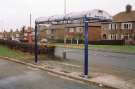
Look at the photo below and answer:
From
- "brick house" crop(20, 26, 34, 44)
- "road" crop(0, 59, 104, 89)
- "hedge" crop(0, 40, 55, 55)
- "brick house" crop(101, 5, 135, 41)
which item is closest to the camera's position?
"road" crop(0, 59, 104, 89)

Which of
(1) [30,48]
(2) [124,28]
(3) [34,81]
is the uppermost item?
(2) [124,28]

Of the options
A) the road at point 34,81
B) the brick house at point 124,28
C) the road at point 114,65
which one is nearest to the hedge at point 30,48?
the road at point 114,65

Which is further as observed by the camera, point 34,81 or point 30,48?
point 30,48

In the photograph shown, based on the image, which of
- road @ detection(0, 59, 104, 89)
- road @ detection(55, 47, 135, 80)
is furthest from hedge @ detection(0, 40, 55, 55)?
road @ detection(0, 59, 104, 89)

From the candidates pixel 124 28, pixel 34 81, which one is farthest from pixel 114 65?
pixel 124 28

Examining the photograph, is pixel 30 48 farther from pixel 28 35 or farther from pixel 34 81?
pixel 34 81

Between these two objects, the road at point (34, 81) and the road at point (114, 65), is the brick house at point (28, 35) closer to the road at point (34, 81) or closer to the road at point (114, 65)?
the road at point (114, 65)

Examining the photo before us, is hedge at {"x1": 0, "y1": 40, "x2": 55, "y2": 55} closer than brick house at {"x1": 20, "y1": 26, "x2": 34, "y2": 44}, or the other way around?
hedge at {"x1": 0, "y1": 40, "x2": 55, "y2": 55}

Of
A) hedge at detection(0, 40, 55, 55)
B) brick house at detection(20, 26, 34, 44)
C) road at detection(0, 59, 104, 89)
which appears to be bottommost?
road at detection(0, 59, 104, 89)

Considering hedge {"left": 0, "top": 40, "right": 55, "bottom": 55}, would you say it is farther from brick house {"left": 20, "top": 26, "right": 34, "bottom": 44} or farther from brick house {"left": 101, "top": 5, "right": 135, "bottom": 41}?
brick house {"left": 101, "top": 5, "right": 135, "bottom": 41}

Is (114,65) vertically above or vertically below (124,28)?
below

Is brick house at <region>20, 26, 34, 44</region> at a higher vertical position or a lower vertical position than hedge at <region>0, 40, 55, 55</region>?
higher

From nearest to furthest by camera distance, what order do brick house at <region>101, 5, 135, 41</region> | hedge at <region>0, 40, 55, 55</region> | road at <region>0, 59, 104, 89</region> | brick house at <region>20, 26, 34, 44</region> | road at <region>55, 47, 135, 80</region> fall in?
1. road at <region>0, 59, 104, 89</region>
2. road at <region>55, 47, 135, 80</region>
3. hedge at <region>0, 40, 55, 55</region>
4. brick house at <region>20, 26, 34, 44</region>
5. brick house at <region>101, 5, 135, 41</region>

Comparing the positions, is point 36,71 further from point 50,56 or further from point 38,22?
point 50,56
